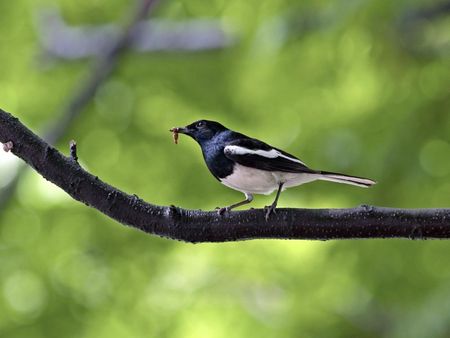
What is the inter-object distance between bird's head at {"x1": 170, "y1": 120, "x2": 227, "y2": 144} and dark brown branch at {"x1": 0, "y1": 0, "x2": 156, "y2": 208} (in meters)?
3.36

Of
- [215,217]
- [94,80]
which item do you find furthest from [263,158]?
[94,80]

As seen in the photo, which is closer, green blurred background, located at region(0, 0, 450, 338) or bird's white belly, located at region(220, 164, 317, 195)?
bird's white belly, located at region(220, 164, 317, 195)

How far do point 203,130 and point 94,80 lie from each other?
11.7 feet

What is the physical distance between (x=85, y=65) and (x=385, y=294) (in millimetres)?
4781

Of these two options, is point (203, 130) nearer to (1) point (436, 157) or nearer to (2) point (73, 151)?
(2) point (73, 151)

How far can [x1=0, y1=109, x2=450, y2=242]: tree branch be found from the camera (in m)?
1.95

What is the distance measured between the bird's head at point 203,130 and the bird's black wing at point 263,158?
0.54 ft

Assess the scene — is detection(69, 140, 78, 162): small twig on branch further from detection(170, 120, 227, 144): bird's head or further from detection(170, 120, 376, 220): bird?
detection(170, 120, 227, 144): bird's head

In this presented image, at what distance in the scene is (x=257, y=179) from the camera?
7.89 feet

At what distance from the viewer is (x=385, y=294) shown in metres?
4.54

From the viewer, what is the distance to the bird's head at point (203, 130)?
102 inches

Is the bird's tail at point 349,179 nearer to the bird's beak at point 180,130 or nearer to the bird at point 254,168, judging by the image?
the bird at point 254,168

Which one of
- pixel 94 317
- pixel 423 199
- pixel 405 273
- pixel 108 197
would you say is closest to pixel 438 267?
pixel 405 273

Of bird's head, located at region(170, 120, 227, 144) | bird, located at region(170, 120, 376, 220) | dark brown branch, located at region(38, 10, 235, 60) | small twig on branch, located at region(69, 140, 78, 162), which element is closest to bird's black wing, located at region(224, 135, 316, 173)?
bird, located at region(170, 120, 376, 220)
